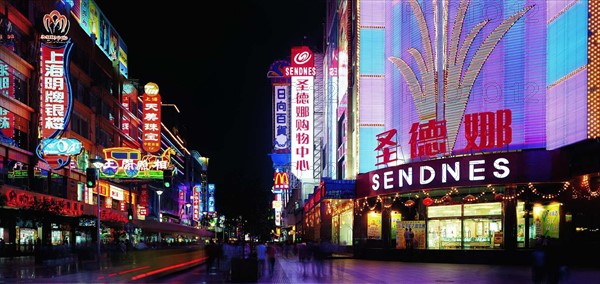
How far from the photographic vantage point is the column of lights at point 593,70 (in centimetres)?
2536

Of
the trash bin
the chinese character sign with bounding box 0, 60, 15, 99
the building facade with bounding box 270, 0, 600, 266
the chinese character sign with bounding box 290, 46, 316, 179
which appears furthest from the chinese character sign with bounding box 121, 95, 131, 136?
the trash bin

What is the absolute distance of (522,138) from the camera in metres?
31.9

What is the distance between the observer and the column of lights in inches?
998

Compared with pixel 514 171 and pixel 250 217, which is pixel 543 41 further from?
pixel 250 217

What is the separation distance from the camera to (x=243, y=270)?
22.8 m

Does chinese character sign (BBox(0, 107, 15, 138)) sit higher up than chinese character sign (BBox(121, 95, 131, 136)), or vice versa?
chinese character sign (BBox(121, 95, 131, 136))

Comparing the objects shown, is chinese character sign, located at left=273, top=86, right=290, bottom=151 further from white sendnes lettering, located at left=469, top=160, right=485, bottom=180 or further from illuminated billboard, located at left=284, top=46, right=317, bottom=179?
white sendnes lettering, located at left=469, top=160, right=485, bottom=180

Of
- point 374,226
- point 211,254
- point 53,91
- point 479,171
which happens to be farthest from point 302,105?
point 211,254

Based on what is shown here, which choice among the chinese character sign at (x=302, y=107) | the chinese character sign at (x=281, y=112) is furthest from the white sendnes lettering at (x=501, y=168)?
the chinese character sign at (x=281, y=112)

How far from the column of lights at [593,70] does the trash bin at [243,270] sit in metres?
14.1

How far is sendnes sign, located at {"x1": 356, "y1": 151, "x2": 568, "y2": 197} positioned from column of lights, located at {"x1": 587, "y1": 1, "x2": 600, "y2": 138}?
4.38 m

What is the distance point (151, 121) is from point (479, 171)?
1985 inches

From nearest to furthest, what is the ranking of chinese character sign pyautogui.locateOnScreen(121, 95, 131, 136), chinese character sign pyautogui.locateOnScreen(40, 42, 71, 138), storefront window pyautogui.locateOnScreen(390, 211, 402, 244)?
storefront window pyautogui.locateOnScreen(390, 211, 402, 244), chinese character sign pyautogui.locateOnScreen(40, 42, 71, 138), chinese character sign pyautogui.locateOnScreen(121, 95, 131, 136)

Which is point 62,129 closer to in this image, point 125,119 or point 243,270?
point 243,270
